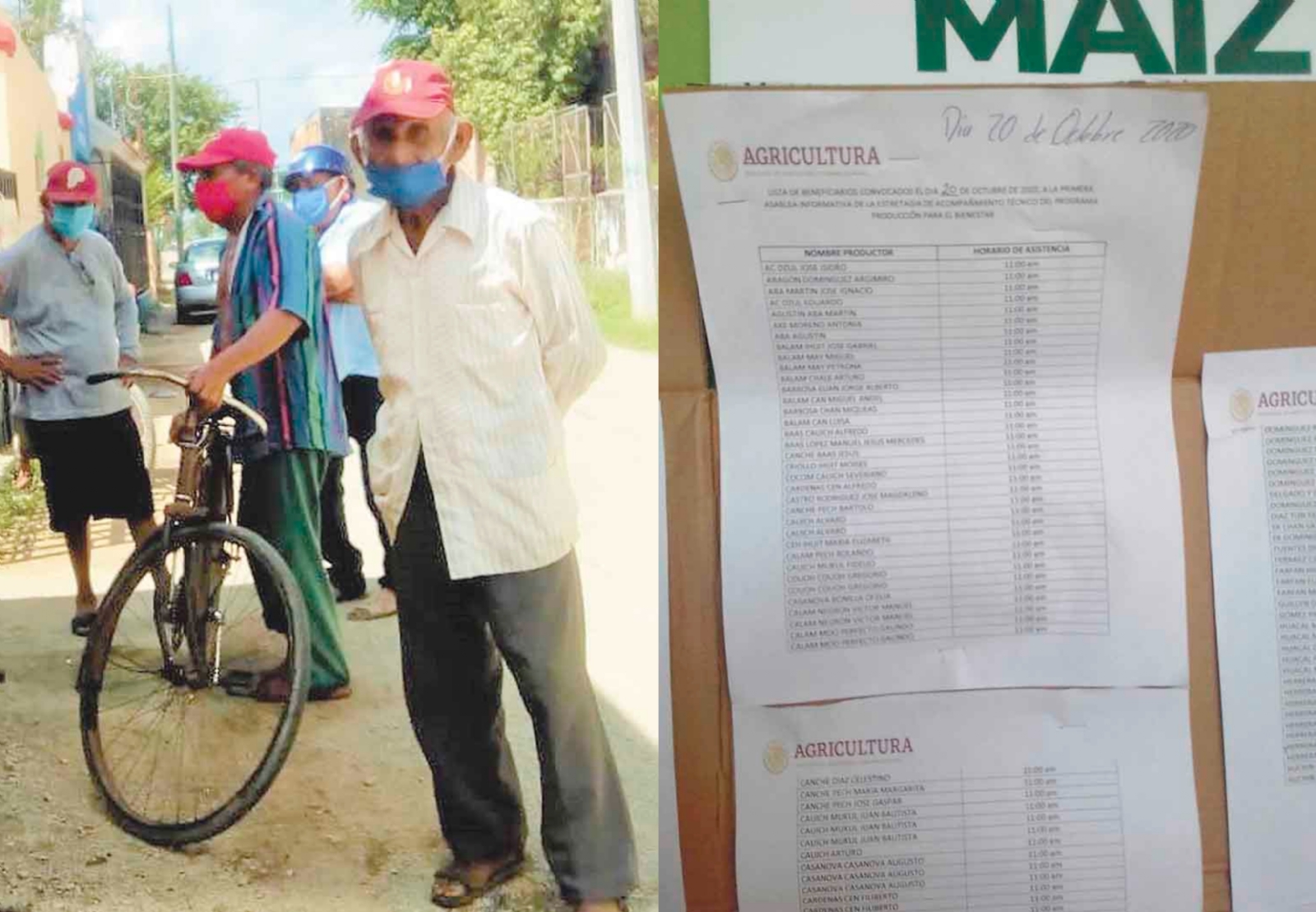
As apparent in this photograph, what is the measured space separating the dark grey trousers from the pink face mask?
0.29 m

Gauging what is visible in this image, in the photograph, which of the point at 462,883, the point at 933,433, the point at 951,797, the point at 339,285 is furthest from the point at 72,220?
the point at 951,797

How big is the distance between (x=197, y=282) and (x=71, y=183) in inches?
5.6

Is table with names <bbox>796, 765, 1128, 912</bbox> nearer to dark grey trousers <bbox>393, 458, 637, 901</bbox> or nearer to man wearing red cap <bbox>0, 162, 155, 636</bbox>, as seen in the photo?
dark grey trousers <bbox>393, 458, 637, 901</bbox>

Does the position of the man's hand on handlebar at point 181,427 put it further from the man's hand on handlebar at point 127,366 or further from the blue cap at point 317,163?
the blue cap at point 317,163

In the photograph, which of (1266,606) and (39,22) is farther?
(1266,606)

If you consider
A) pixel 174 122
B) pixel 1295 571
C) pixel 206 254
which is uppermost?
pixel 174 122

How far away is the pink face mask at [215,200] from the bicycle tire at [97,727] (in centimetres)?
28

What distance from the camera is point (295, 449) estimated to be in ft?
4.21

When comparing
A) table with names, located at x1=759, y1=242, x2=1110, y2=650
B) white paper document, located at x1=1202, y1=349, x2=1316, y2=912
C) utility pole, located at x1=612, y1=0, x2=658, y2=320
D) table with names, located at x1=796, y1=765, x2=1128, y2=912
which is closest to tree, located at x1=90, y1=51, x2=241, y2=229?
utility pole, located at x1=612, y1=0, x2=658, y2=320

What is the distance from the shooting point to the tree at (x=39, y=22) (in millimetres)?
1186

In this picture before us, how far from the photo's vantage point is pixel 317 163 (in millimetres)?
1232

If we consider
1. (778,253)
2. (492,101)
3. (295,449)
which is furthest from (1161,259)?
(295,449)

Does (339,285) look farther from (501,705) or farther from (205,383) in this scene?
(501,705)

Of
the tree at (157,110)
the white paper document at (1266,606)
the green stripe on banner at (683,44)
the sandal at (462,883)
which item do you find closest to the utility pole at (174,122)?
the tree at (157,110)
